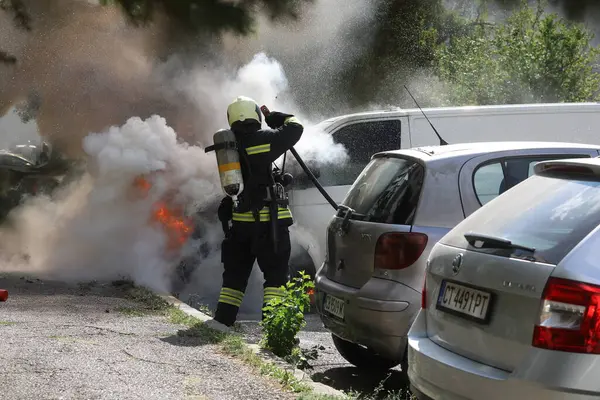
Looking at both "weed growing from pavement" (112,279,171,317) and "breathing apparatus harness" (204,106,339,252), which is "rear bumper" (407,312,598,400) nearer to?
"breathing apparatus harness" (204,106,339,252)

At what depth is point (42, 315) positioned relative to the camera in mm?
8320

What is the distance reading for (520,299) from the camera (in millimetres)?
3764

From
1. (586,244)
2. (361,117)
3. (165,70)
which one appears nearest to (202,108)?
(165,70)

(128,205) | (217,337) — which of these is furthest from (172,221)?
(217,337)

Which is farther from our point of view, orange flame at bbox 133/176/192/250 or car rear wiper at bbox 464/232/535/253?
orange flame at bbox 133/176/192/250

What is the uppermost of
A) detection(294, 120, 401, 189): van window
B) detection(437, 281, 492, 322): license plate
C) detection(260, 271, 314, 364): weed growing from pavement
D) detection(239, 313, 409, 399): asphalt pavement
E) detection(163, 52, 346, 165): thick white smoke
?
detection(163, 52, 346, 165): thick white smoke

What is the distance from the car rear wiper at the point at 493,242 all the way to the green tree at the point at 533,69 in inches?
610

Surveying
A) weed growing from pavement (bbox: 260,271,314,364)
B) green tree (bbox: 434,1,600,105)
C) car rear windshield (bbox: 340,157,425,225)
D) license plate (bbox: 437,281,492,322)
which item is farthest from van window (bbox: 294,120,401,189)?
green tree (bbox: 434,1,600,105)

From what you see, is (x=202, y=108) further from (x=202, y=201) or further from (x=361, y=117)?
(x=361, y=117)

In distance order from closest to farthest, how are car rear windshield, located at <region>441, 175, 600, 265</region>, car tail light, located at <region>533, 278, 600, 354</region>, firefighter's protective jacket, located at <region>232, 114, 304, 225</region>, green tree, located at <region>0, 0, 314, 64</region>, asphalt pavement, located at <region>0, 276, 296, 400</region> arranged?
1. car tail light, located at <region>533, 278, 600, 354</region>
2. car rear windshield, located at <region>441, 175, 600, 265</region>
3. asphalt pavement, located at <region>0, 276, 296, 400</region>
4. firefighter's protective jacket, located at <region>232, 114, 304, 225</region>
5. green tree, located at <region>0, 0, 314, 64</region>

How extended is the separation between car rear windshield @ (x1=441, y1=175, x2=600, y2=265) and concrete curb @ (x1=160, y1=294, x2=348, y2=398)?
1532mm

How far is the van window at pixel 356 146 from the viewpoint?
379 inches

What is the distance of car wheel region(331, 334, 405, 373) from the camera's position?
670 centimetres

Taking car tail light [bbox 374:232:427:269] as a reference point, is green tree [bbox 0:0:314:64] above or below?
above
